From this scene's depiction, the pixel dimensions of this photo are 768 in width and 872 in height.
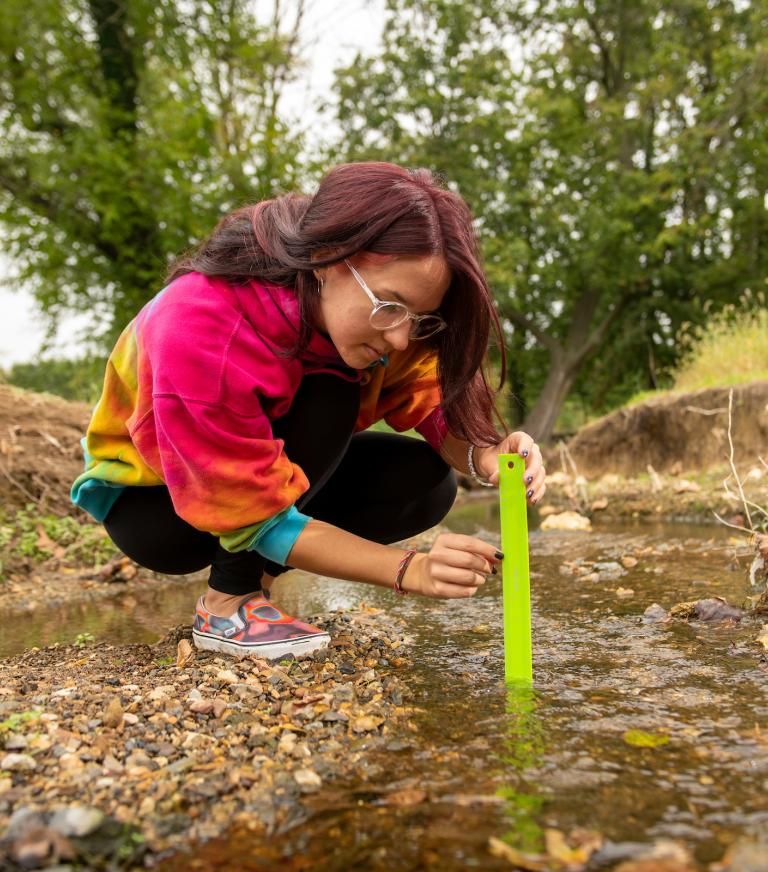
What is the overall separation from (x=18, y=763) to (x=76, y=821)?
0.25 metres

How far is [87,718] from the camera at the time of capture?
1.49 m

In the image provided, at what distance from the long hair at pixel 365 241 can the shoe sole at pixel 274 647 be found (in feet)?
2.23

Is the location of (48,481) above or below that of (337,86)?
below

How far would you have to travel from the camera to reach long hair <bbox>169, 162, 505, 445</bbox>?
1.62m

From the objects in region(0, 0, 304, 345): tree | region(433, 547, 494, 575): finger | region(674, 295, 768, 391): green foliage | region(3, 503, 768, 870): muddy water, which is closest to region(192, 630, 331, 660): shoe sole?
region(3, 503, 768, 870): muddy water

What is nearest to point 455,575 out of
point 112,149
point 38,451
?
point 38,451

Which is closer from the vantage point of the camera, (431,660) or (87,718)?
(87,718)

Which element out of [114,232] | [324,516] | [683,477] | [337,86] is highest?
[337,86]

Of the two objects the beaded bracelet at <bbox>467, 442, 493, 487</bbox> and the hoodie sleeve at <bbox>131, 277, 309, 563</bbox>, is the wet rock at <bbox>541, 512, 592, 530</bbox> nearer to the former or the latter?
the beaded bracelet at <bbox>467, 442, 493, 487</bbox>

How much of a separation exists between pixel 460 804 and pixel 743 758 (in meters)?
0.49

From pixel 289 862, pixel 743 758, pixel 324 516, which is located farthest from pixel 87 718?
pixel 743 758

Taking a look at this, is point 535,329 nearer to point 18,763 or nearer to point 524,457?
point 524,457

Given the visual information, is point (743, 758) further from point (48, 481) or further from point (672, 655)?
point (48, 481)

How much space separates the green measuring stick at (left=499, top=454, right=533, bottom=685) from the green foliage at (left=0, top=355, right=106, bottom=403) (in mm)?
6544
